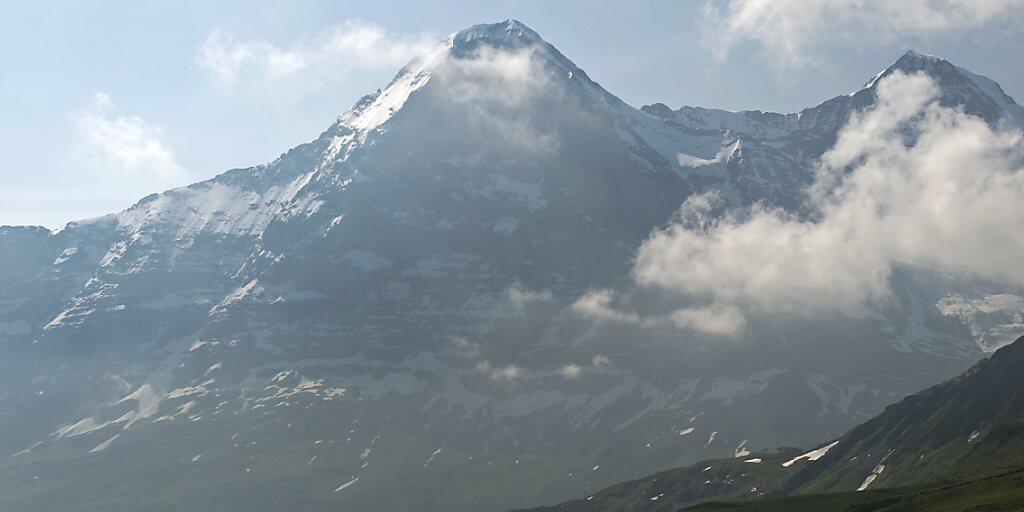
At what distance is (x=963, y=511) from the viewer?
651 feet

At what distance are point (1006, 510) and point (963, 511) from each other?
14.0 metres

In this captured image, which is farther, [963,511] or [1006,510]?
[963,511]

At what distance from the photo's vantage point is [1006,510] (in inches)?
7288
